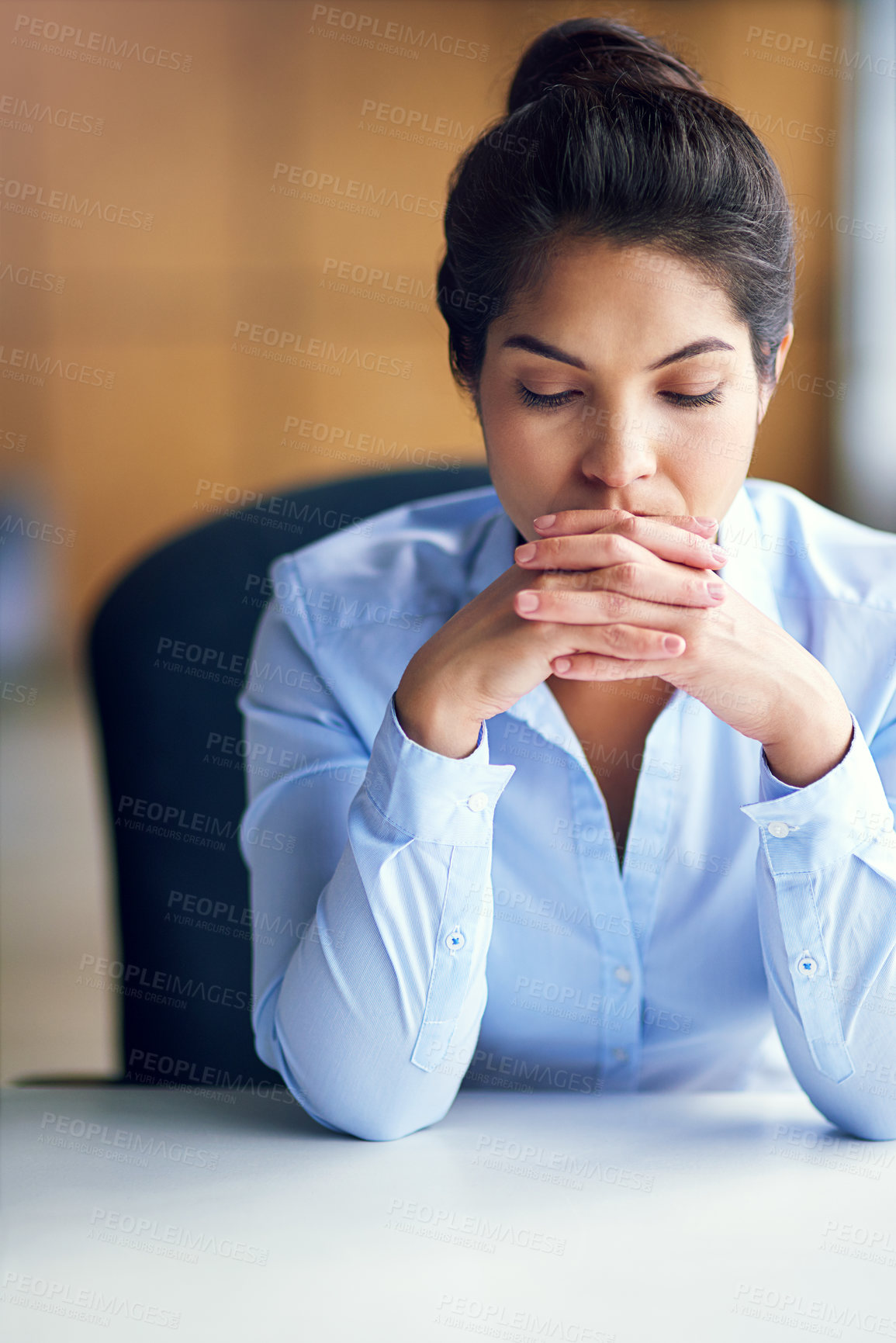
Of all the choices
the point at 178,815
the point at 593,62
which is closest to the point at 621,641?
the point at 593,62

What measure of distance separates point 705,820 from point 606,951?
174 mm

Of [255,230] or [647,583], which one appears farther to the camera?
[255,230]

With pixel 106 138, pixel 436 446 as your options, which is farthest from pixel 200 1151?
pixel 106 138

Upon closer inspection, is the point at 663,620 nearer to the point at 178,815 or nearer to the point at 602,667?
the point at 602,667

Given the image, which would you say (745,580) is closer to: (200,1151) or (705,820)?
(705,820)

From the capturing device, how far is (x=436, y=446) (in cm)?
441

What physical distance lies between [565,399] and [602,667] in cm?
26

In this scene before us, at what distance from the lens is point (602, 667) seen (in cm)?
98

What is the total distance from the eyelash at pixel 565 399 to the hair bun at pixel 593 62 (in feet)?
0.96

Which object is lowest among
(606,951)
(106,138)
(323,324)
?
(606,951)

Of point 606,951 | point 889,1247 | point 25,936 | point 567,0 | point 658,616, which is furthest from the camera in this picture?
point 567,0

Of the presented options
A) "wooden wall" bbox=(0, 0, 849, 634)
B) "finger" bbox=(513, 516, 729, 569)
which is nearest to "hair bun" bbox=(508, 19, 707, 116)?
"finger" bbox=(513, 516, 729, 569)

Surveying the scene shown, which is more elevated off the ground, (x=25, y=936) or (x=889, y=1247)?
(x=889, y=1247)

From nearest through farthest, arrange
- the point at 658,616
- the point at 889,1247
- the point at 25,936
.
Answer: the point at 889,1247
the point at 658,616
the point at 25,936
